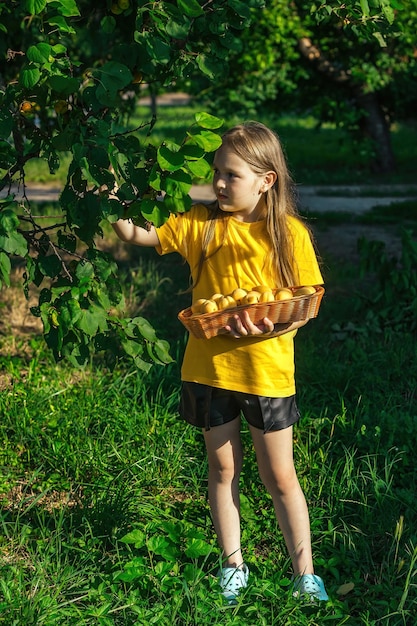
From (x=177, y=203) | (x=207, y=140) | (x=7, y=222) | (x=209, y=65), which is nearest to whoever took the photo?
(x=207, y=140)

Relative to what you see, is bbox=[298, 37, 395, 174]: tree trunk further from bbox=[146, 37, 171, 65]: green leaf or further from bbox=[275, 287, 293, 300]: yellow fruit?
bbox=[275, 287, 293, 300]: yellow fruit

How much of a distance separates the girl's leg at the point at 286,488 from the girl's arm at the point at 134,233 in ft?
2.22

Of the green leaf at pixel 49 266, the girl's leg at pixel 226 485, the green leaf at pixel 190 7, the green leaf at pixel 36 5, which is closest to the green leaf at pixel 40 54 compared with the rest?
the green leaf at pixel 36 5

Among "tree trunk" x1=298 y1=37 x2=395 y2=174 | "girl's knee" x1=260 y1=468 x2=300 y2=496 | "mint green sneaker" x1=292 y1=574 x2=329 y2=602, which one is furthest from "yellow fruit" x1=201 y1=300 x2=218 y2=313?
"tree trunk" x1=298 y1=37 x2=395 y2=174

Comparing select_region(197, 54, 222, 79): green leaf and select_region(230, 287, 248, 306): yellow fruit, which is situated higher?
select_region(197, 54, 222, 79): green leaf

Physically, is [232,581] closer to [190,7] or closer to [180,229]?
[180,229]

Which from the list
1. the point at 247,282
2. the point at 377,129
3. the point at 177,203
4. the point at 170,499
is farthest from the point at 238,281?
the point at 377,129

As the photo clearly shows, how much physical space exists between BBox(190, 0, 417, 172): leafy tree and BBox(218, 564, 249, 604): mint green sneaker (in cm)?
731

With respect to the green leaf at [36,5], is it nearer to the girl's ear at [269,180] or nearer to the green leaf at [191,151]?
the green leaf at [191,151]

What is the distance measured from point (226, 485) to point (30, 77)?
4.63 ft

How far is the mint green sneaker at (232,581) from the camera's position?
2783 millimetres

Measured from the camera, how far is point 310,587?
2.82m

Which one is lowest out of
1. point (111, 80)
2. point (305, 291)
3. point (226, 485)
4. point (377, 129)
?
point (377, 129)

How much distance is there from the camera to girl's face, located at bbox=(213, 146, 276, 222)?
8.68 feet
